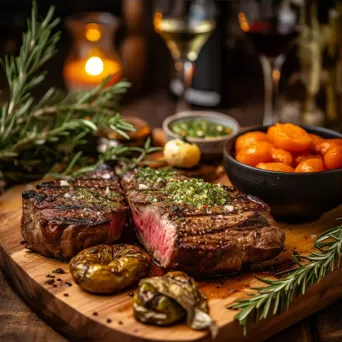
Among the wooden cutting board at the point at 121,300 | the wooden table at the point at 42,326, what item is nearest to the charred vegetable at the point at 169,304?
the wooden cutting board at the point at 121,300

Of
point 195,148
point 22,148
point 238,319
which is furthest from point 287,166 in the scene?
point 22,148

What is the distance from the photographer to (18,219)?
7.66ft

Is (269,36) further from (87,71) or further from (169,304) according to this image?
(169,304)

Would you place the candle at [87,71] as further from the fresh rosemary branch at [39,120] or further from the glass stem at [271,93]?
the fresh rosemary branch at [39,120]

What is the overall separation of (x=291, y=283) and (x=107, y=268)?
0.52 m

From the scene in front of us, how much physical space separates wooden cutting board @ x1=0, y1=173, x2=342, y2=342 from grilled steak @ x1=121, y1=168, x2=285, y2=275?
0.08 m

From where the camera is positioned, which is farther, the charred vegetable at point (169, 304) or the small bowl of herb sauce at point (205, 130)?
the small bowl of herb sauce at point (205, 130)

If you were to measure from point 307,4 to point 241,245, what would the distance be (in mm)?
2041

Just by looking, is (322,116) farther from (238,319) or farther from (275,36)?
(238,319)

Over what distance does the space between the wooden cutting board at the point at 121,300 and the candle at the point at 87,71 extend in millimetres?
1932

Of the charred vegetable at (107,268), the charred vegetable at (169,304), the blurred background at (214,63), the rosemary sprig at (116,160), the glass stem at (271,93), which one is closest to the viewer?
the charred vegetable at (169,304)

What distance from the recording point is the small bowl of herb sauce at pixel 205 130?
2.72 metres

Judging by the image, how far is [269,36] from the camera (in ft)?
10.6

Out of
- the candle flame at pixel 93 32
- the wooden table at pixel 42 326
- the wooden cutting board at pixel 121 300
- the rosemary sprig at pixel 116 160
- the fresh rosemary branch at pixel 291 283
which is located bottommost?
the wooden table at pixel 42 326
